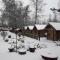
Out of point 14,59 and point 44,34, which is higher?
point 14,59

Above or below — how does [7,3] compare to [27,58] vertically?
above

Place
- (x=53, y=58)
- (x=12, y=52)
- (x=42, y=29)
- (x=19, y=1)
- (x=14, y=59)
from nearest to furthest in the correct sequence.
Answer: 1. (x=53, y=58)
2. (x=14, y=59)
3. (x=12, y=52)
4. (x=42, y=29)
5. (x=19, y=1)

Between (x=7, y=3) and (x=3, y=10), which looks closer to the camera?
Answer: (x=7, y=3)

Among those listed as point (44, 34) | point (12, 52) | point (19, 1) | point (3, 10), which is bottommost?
point (44, 34)

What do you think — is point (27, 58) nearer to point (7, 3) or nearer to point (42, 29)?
point (42, 29)

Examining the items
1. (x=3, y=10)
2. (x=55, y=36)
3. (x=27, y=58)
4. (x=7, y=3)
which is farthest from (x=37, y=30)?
(x=27, y=58)

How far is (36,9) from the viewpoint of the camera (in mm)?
51594

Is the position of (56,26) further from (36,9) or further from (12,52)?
(36,9)

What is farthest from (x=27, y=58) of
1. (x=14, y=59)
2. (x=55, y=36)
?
(x=55, y=36)

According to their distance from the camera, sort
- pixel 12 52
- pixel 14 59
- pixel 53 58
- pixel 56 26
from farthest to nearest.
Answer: pixel 56 26 → pixel 12 52 → pixel 14 59 → pixel 53 58

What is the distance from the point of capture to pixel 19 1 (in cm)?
4409

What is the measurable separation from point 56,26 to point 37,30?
9.38 metres

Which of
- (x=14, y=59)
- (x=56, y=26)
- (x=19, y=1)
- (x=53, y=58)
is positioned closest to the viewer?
(x=53, y=58)

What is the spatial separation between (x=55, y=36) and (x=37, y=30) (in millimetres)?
9039
